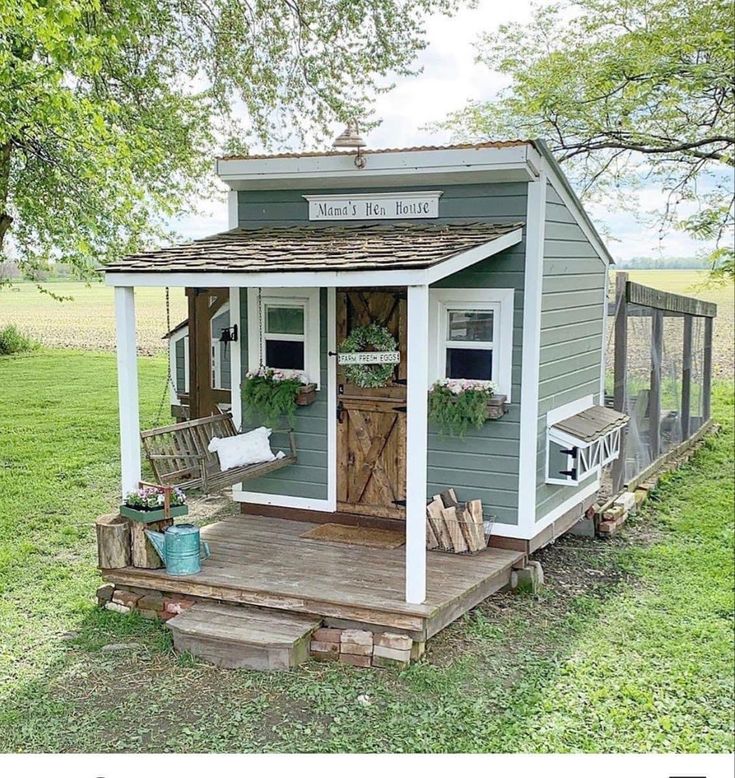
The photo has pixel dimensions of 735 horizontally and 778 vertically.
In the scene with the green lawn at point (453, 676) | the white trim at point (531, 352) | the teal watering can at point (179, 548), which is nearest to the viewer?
the green lawn at point (453, 676)

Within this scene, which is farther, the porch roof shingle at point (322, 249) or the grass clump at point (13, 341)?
the grass clump at point (13, 341)

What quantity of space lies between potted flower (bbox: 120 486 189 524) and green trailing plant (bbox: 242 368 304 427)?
99 centimetres

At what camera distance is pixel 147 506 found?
4781 millimetres

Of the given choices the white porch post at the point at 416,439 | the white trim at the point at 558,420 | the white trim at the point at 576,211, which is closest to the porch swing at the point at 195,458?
the white porch post at the point at 416,439

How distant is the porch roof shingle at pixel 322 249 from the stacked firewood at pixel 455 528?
1614 mm

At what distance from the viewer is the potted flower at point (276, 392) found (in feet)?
18.2

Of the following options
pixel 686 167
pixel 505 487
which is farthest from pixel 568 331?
pixel 686 167

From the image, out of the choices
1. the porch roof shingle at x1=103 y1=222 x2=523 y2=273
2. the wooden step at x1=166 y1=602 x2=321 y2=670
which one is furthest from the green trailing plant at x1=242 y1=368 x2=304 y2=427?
the wooden step at x1=166 y1=602 x2=321 y2=670

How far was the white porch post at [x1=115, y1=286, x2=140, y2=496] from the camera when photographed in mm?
4869

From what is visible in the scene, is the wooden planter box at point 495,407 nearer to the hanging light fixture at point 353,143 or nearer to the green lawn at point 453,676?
the green lawn at point 453,676

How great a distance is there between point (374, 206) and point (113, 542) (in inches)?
101

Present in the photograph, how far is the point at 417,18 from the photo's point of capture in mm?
9953

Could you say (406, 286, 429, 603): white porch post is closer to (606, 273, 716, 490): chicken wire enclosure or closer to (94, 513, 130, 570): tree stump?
(94, 513, 130, 570): tree stump

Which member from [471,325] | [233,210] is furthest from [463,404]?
[233,210]
